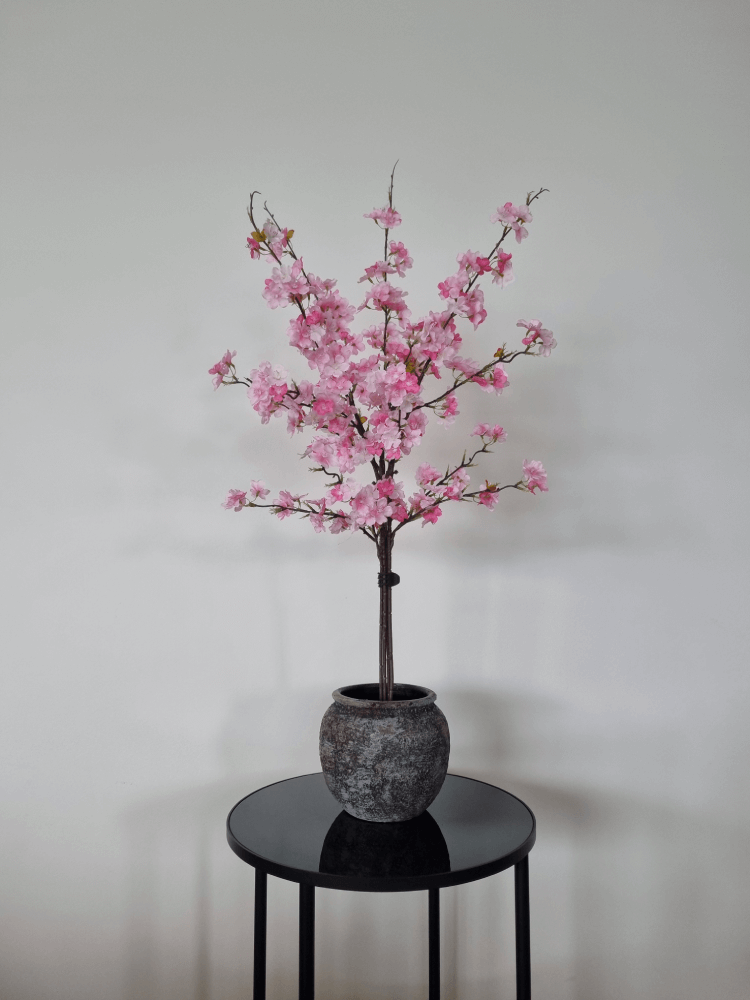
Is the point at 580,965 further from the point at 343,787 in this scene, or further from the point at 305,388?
the point at 305,388

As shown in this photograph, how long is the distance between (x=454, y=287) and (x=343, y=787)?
0.79 meters

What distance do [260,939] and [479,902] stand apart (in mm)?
481

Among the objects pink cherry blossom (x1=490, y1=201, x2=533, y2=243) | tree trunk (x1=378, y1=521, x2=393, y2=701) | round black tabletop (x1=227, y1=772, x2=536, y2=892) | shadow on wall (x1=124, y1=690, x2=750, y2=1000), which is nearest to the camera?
round black tabletop (x1=227, y1=772, x2=536, y2=892)

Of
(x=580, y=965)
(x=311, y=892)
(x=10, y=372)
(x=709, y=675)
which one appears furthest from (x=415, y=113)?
(x=580, y=965)

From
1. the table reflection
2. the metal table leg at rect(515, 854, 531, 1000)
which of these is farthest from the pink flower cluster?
the metal table leg at rect(515, 854, 531, 1000)

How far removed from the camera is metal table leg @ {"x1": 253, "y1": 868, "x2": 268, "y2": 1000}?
1132mm

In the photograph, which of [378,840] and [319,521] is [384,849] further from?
[319,521]

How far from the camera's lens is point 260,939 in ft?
3.85

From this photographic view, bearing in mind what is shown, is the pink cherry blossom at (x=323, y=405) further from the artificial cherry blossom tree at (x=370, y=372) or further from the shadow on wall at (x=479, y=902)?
the shadow on wall at (x=479, y=902)

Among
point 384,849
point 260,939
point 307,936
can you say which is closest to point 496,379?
point 384,849

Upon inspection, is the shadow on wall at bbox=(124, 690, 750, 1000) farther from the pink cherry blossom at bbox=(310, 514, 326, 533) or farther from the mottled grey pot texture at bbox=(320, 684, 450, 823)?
the pink cherry blossom at bbox=(310, 514, 326, 533)

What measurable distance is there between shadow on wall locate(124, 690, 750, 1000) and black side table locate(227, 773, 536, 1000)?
0.17 m

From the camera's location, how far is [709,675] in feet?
4.64

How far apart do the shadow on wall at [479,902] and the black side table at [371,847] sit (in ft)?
0.56
